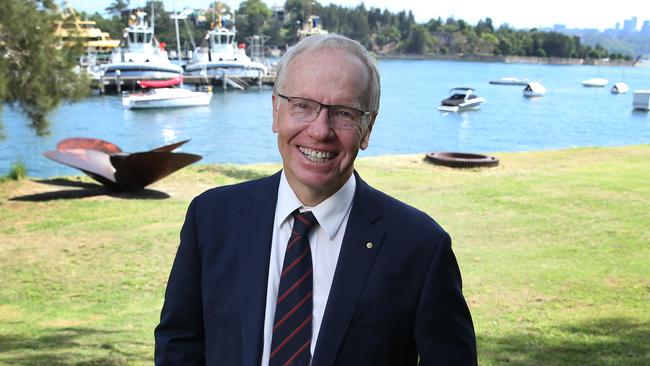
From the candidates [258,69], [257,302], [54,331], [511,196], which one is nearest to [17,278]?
[54,331]

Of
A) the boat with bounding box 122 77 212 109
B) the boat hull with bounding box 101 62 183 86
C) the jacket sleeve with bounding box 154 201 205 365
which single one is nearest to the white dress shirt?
the jacket sleeve with bounding box 154 201 205 365

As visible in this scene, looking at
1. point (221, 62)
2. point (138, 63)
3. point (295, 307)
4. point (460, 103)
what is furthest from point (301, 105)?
point (221, 62)

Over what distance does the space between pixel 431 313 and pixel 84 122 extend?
51.7 m

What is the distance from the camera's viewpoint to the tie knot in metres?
2.13

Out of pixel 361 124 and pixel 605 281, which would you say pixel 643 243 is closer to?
pixel 605 281

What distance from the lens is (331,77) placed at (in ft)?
6.73

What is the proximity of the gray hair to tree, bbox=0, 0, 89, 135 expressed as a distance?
45.4 feet

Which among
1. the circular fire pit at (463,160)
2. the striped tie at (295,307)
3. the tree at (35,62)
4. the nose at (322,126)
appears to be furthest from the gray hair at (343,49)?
the circular fire pit at (463,160)

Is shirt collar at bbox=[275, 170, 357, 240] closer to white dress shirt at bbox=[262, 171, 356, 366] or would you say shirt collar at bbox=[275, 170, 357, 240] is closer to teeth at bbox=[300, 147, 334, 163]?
white dress shirt at bbox=[262, 171, 356, 366]

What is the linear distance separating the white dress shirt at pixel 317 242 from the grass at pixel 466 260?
166 inches

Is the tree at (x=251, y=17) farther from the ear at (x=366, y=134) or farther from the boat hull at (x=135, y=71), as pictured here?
the ear at (x=366, y=134)

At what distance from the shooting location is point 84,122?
50.8 meters

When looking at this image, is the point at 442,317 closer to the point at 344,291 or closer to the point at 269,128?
the point at 344,291

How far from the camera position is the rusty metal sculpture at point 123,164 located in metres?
16.6
